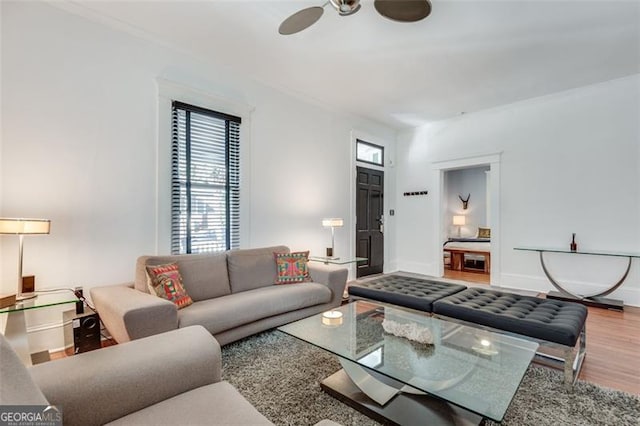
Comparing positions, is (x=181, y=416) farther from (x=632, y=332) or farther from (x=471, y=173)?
(x=471, y=173)

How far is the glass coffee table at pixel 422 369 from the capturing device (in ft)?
4.75

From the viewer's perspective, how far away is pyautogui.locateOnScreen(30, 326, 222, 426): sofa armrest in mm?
1098

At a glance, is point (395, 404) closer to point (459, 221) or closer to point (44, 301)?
point (44, 301)

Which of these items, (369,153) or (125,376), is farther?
(369,153)

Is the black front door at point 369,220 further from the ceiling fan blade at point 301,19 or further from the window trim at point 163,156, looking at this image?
the ceiling fan blade at point 301,19

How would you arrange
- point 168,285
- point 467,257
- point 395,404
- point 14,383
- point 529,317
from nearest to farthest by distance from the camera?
point 14,383 → point 395,404 → point 529,317 → point 168,285 → point 467,257

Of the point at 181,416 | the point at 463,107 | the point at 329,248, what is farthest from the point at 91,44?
the point at 463,107

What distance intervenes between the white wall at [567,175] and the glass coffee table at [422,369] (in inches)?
140

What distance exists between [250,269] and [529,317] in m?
2.56

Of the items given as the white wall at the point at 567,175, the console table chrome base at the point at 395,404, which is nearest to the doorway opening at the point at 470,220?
the white wall at the point at 567,175

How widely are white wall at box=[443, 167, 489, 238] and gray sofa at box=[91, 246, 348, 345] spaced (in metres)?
6.37

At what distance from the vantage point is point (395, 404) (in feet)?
5.92

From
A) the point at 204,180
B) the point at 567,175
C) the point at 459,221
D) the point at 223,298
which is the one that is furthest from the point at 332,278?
the point at 459,221

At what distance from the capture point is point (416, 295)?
2939 millimetres
